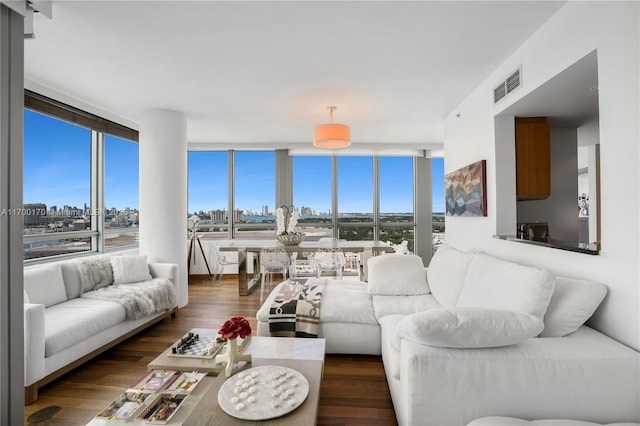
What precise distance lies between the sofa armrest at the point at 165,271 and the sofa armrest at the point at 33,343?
1.65 m

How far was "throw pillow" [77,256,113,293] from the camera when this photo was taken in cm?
323

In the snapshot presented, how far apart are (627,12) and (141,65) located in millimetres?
3375

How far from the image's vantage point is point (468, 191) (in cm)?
336

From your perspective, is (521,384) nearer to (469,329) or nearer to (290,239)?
(469,329)

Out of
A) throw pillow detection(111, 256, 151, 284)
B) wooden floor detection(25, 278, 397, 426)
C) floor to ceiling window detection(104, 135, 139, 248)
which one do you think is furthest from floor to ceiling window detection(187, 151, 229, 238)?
wooden floor detection(25, 278, 397, 426)

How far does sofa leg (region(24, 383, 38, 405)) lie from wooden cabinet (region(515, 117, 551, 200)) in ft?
13.5

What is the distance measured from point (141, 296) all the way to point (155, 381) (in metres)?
1.65

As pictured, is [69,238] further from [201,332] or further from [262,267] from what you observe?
[201,332]

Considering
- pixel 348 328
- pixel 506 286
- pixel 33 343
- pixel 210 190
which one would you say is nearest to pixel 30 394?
pixel 33 343

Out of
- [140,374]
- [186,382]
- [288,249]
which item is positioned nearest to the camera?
[186,382]

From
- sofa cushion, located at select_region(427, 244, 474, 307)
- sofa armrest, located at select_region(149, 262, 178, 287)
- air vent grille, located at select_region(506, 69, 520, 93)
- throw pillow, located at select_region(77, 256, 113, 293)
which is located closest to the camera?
air vent grille, located at select_region(506, 69, 520, 93)

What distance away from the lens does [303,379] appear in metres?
1.66

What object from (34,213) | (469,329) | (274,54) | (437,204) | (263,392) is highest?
(274,54)

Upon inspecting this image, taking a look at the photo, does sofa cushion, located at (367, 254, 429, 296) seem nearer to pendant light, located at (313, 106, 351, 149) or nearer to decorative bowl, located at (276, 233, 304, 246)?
pendant light, located at (313, 106, 351, 149)
